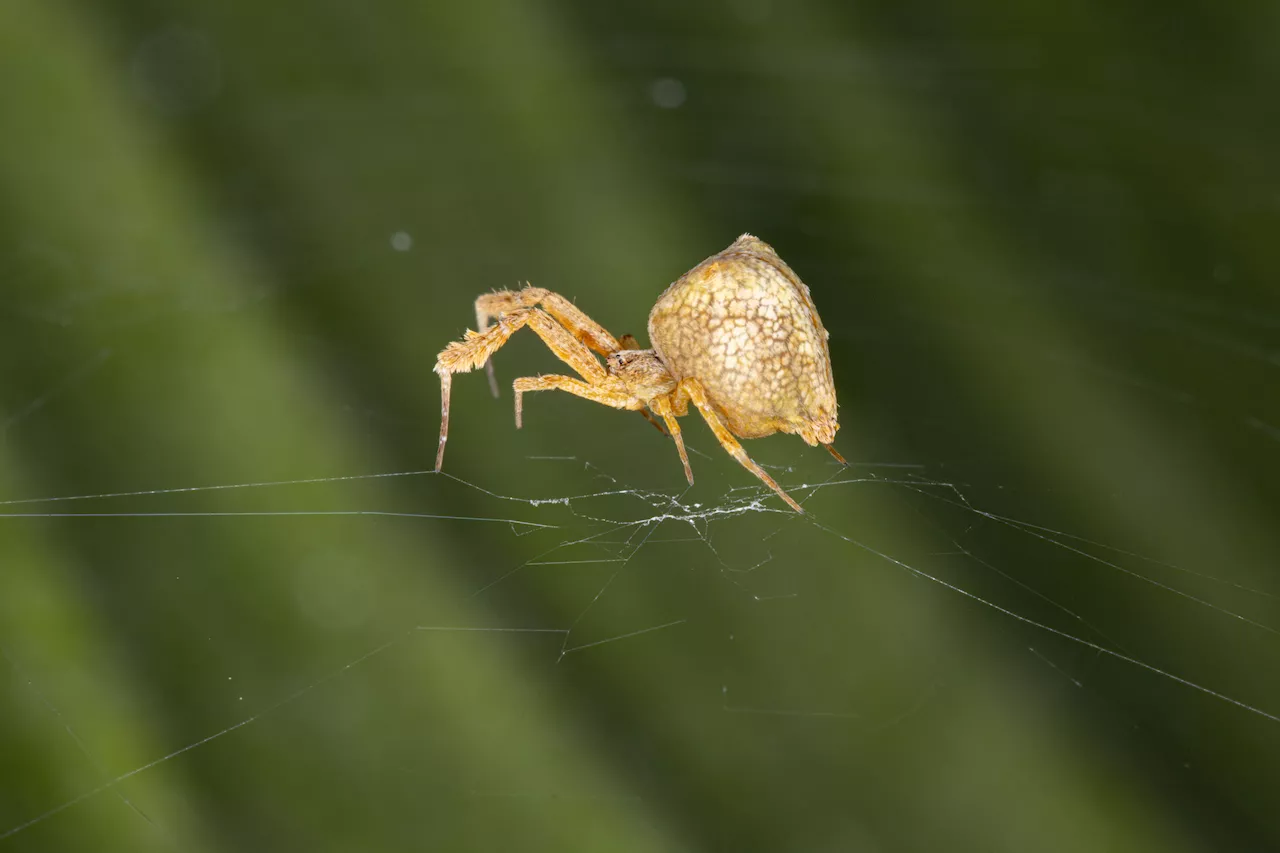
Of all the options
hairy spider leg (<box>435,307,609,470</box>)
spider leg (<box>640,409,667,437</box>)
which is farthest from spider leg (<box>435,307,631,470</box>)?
spider leg (<box>640,409,667,437</box>)

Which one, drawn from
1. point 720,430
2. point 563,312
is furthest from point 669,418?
point 563,312

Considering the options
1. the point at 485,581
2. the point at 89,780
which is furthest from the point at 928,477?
the point at 89,780

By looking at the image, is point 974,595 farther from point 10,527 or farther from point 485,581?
point 10,527

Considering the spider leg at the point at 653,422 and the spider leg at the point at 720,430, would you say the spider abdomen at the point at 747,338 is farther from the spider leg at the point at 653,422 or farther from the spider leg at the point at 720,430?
the spider leg at the point at 653,422

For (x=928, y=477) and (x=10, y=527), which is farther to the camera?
(x=928, y=477)

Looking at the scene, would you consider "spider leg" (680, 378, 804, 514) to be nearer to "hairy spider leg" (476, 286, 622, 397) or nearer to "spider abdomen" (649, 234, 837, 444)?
"spider abdomen" (649, 234, 837, 444)

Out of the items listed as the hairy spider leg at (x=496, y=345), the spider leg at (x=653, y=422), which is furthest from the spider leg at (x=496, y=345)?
the spider leg at (x=653, y=422)
